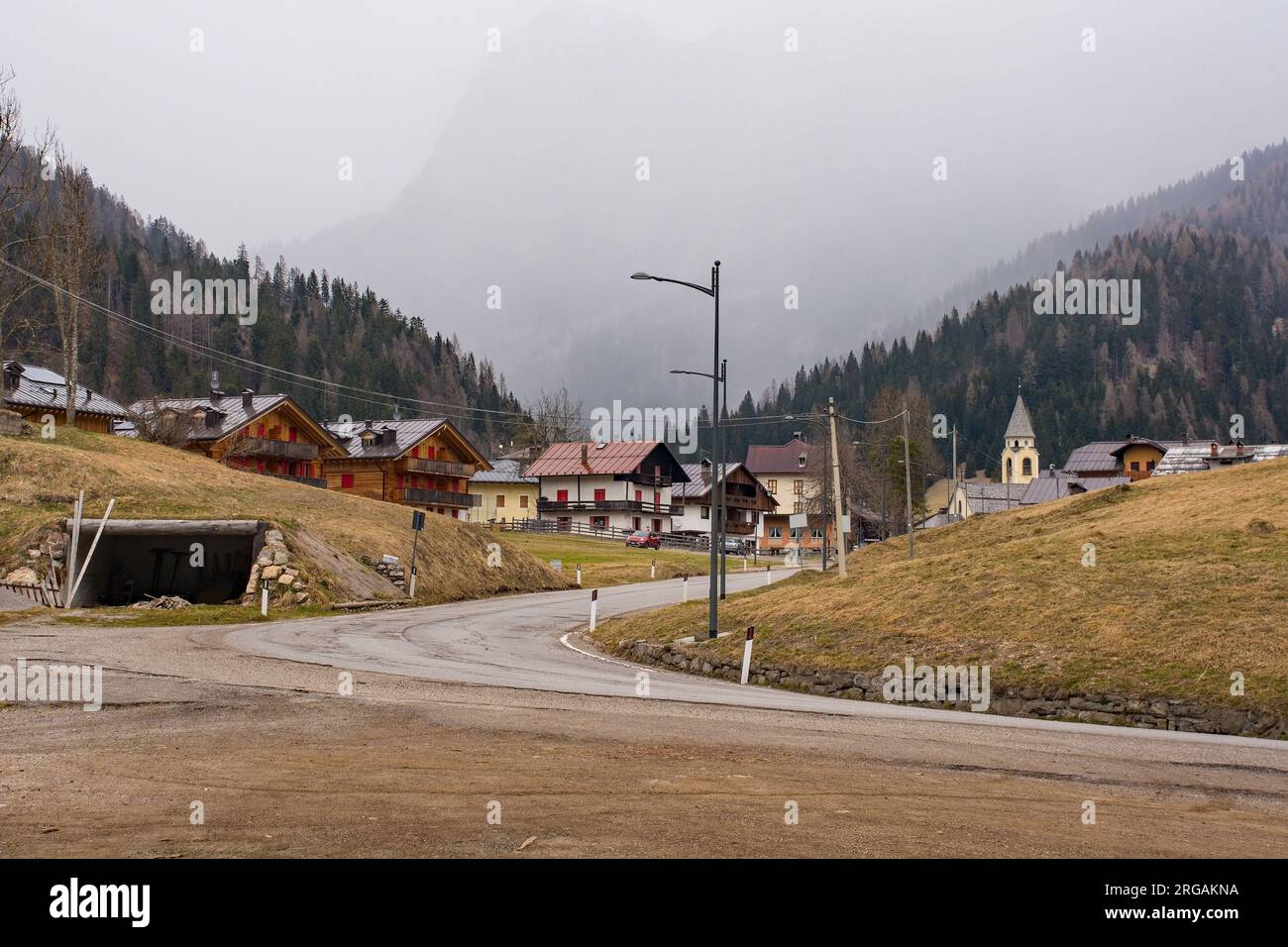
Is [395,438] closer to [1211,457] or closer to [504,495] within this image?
[504,495]

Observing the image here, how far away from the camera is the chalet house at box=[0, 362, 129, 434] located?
240 ft

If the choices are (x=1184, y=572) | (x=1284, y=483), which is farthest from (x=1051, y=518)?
(x=1184, y=572)

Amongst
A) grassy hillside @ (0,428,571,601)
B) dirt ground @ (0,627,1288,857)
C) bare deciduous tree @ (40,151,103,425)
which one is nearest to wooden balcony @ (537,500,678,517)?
grassy hillside @ (0,428,571,601)

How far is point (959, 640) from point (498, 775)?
610 inches

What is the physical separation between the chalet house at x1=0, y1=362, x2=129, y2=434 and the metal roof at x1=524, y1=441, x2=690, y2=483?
43.3m

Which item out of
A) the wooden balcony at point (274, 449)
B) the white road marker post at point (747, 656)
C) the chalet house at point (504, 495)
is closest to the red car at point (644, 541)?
the chalet house at point (504, 495)

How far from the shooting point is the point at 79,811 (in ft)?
30.8

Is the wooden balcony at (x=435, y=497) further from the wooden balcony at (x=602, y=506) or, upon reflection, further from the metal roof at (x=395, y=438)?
the wooden balcony at (x=602, y=506)

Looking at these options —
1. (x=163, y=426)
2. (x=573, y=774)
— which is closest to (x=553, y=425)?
(x=163, y=426)

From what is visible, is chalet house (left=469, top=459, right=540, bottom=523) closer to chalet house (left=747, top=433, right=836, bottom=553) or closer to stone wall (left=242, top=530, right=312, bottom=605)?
chalet house (left=747, top=433, right=836, bottom=553)

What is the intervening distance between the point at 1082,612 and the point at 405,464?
7026cm

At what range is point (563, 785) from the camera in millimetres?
10977
